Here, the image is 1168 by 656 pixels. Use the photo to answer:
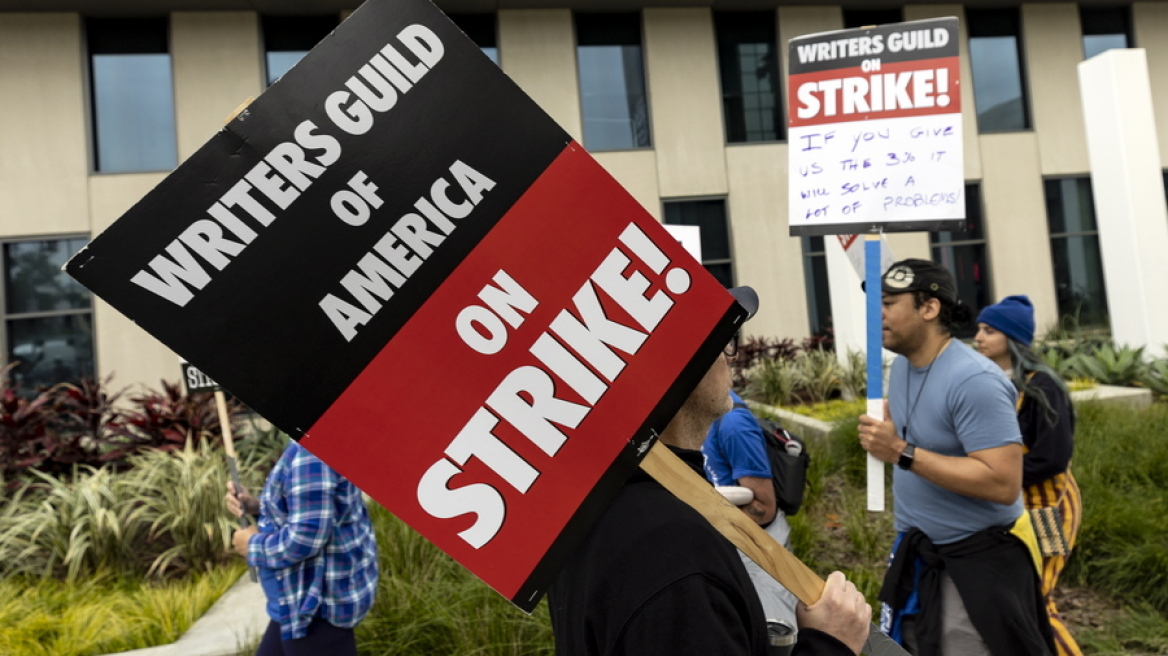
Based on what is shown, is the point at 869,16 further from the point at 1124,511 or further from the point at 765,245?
the point at 1124,511

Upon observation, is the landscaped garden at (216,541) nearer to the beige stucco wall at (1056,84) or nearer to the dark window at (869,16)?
the beige stucco wall at (1056,84)

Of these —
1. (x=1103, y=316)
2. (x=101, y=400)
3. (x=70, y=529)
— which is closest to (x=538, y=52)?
(x=101, y=400)

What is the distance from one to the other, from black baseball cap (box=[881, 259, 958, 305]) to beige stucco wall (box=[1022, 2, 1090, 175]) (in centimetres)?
1428

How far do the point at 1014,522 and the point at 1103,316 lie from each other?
14.8m

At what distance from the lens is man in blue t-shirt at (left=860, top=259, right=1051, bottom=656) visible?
276 centimetres

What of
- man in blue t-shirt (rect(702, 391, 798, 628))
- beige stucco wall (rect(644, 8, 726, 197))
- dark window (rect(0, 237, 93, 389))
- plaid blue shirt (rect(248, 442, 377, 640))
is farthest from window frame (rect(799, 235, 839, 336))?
plaid blue shirt (rect(248, 442, 377, 640))

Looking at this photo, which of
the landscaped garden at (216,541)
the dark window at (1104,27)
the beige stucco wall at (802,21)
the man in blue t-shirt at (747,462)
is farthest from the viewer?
the dark window at (1104,27)

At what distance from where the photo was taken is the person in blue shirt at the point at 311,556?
9.66 ft

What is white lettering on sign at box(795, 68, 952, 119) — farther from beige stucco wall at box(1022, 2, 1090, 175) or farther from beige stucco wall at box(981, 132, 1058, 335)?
beige stucco wall at box(1022, 2, 1090, 175)

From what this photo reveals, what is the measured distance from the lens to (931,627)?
9.55ft

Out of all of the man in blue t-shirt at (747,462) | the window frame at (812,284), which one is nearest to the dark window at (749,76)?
the window frame at (812,284)

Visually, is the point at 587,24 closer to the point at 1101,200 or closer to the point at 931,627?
the point at 1101,200

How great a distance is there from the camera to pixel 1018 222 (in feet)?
48.6

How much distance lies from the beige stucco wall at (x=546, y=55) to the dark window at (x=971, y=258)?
7309mm
